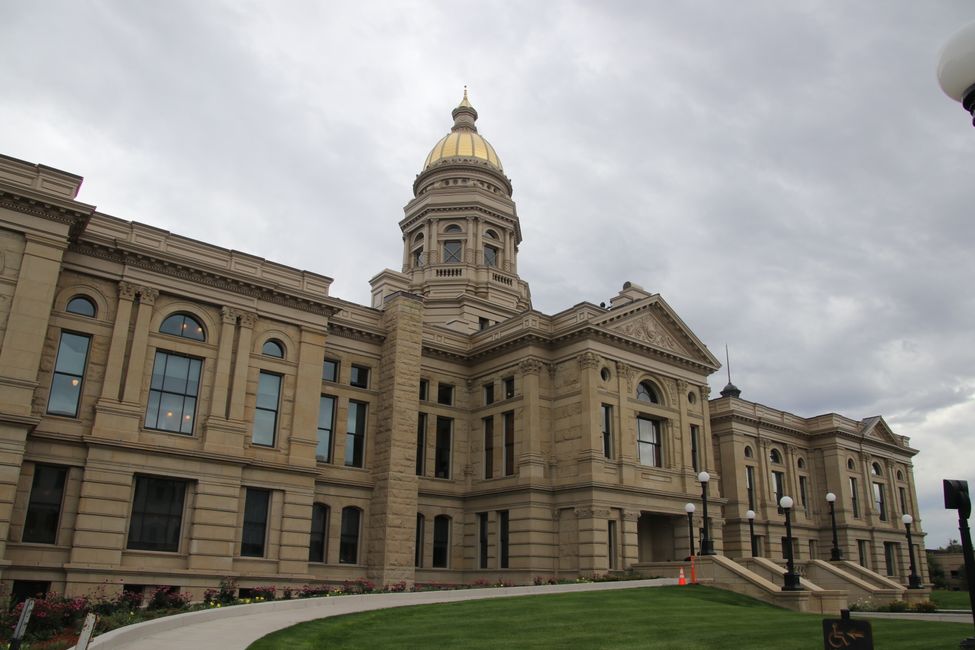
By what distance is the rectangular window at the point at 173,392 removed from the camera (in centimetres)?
3309

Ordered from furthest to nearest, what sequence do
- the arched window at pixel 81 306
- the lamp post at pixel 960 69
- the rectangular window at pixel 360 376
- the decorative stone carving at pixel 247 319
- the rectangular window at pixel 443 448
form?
the rectangular window at pixel 443 448 → the rectangular window at pixel 360 376 → the decorative stone carving at pixel 247 319 → the arched window at pixel 81 306 → the lamp post at pixel 960 69

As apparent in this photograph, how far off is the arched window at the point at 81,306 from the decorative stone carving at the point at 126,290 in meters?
1.17

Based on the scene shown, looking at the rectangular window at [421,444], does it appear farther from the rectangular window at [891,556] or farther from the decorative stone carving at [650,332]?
the rectangular window at [891,556]

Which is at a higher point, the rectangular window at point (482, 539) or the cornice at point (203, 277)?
the cornice at point (203, 277)

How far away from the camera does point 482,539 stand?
45.1m

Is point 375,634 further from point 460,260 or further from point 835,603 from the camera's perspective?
point 460,260

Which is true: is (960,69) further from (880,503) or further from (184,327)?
(880,503)

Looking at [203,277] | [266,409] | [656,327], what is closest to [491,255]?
[656,327]

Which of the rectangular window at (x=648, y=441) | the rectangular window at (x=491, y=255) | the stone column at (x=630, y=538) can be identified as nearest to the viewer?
the stone column at (x=630, y=538)

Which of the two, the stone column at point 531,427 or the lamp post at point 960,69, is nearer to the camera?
the lamp post at point 960,69

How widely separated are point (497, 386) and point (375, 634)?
27.8 m

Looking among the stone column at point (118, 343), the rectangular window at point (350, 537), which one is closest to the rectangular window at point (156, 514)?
the stone column at point (118, 343)

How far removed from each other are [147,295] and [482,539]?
75.1 ft

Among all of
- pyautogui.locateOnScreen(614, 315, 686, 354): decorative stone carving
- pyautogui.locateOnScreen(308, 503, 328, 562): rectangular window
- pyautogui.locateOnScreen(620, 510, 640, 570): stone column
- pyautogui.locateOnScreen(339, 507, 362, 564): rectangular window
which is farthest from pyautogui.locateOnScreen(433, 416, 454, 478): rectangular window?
pyautogui.locateOnScreen(614, 315, 686, 354): decorative stone carving
